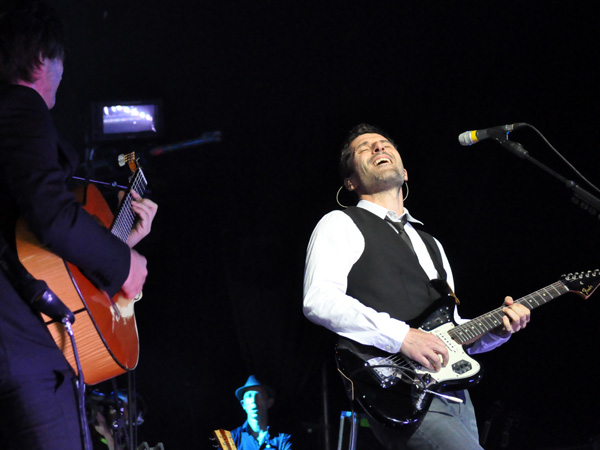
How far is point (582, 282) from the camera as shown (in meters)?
3.11

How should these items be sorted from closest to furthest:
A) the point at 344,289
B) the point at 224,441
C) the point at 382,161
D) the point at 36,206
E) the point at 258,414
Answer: the point at 36,206 < the point at 344,289 < the point at 382,161 < the point at 224,441 < the point at 258,414

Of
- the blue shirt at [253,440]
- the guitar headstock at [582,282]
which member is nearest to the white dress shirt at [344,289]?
the guitar headstock at [582,282]

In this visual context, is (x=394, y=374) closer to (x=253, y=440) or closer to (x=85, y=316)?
(x=85, y=316)

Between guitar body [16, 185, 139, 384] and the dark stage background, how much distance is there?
258 cm

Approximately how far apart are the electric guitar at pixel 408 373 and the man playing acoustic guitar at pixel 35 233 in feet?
3.80

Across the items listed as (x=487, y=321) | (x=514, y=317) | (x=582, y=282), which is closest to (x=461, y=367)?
(x=487, y=321)

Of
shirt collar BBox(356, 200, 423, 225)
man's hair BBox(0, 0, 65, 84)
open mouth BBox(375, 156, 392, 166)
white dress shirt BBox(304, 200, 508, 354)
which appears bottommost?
white dress shirt BBox(304, 200, 508, 354)

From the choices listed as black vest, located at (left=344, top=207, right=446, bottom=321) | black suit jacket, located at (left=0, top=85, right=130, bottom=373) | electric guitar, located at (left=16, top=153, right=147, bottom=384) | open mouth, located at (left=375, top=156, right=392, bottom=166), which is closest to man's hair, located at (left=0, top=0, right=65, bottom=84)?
black suit jacket, located at (left=0, top=85, right=130, bottom=373)

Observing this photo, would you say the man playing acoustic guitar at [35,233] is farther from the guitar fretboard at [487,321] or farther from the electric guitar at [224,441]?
the electric guitar at [224,441]

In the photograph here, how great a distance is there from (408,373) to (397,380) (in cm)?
6

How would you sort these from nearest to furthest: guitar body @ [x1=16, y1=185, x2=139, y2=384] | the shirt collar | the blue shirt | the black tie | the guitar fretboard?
guitar body @ [x1=16, y1=185, x2=139, y2=384], the guitar fretboard, the black tie, the shirt collar, the blue shirt

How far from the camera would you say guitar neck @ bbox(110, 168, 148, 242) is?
2.23 meters

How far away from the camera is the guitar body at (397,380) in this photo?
7.63ft

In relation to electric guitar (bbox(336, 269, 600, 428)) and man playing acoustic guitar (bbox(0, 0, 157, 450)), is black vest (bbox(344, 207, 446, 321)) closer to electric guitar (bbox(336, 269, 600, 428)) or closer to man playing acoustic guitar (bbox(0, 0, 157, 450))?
electric guitar (bbox(336, 269, 600, 428))
